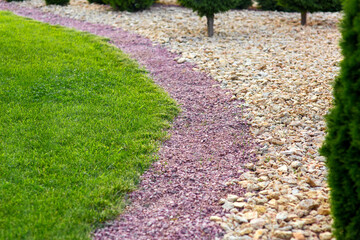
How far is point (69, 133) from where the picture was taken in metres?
4.68

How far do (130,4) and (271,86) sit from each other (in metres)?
7.10

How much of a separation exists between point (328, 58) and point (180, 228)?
541 cm

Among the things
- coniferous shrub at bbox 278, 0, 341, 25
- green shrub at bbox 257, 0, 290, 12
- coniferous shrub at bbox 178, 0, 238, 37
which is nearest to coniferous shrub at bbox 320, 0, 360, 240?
coniferous shrub at bbox 178, 0, 238, 37

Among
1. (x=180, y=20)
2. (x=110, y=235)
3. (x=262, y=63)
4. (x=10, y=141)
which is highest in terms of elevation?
(x=180, y=20)

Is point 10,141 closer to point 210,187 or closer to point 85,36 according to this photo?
point 210,187

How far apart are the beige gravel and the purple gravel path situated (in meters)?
0.17

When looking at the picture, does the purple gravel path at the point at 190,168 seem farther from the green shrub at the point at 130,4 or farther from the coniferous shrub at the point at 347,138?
the green shrub at the point at 130,4

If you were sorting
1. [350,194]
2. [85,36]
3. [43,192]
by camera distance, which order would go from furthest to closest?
[85,36], [43,192], [350,194]

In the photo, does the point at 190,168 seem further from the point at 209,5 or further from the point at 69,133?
the point at 209,5

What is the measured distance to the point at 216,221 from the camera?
130 inches

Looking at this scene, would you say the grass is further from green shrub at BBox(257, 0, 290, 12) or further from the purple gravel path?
green shrub at BBox(257, 0, 290, 12)

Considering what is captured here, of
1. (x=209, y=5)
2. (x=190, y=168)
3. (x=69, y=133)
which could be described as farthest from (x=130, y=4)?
(x=190, y=168)

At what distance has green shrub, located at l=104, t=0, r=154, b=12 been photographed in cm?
1184

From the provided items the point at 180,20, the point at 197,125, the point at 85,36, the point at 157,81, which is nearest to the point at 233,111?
the point at 197,125
